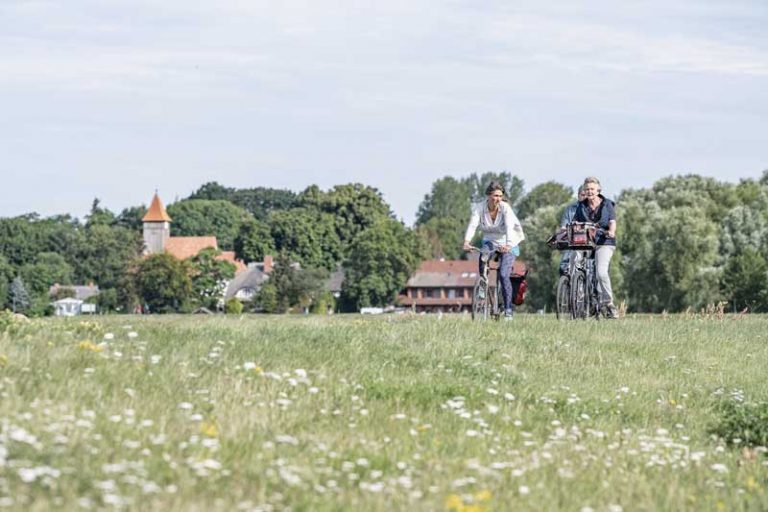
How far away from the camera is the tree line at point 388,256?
8056 centimetres

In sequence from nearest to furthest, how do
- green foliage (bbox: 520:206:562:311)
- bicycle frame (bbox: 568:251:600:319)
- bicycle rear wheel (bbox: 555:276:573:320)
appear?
1. bicycle frame (bbox: 568:251:600:319)
2. bicycle rear wheel (bbox: 555:276:573:320)
3. green foliage (bbox: 520:206:562:311)

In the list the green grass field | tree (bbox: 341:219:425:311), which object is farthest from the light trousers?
tree (bbox: 341:219:425:311)

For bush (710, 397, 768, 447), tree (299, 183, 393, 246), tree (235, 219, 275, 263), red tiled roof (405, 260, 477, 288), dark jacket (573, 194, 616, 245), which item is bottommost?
bush (710, 397, 768, 447)

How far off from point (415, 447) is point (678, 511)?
189 cm

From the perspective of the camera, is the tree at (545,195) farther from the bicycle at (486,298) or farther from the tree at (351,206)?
the bicycle at (486,298)

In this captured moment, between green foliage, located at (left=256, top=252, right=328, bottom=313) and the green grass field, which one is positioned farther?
green foliage, located at (left=256, top=252, right=328, bottom=313)

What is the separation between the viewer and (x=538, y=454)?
1086cm

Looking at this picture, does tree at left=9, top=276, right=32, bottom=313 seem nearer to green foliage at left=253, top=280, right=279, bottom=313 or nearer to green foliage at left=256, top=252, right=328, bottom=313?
green foliage at left=253, top=280, right=279, bottom=313

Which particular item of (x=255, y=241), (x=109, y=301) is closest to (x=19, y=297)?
(x=109, y=301)

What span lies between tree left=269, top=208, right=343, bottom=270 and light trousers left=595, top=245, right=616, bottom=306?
13542 cm

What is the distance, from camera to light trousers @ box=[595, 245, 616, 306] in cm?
2206

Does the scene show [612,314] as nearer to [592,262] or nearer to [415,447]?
[592,262]

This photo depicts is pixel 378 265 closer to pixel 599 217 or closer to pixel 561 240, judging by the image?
pixel 599 217

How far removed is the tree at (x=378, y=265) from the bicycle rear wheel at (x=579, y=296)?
122382 millimetres
